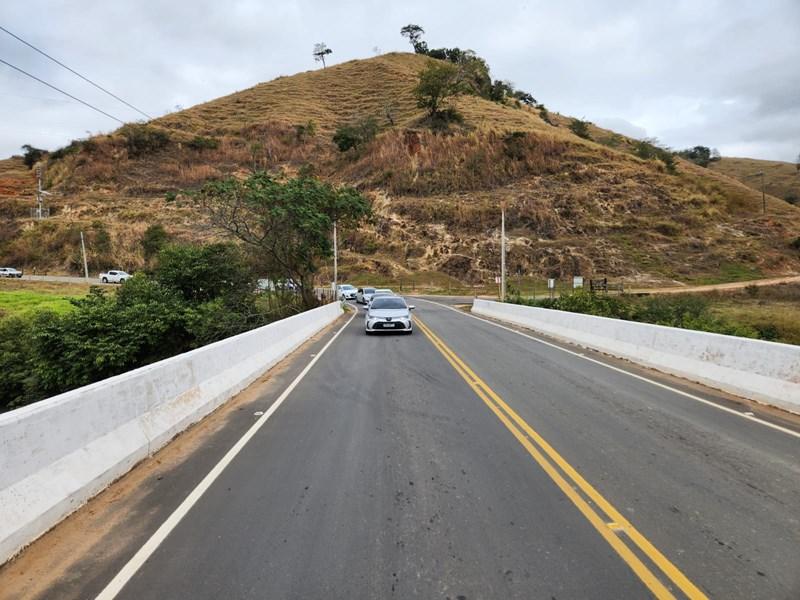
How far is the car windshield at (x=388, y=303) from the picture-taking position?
19.4 m

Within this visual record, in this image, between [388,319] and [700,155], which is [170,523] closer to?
[388,319]

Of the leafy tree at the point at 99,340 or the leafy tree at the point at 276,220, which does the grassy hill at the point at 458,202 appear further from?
the leafy tree at the point at 99,340

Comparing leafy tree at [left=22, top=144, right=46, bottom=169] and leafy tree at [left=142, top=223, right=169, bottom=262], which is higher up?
leafy tree at [left=22, top=144, right=46, bottom=169]

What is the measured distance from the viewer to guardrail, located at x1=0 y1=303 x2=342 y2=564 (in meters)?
3.57

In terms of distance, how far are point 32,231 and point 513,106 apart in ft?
288

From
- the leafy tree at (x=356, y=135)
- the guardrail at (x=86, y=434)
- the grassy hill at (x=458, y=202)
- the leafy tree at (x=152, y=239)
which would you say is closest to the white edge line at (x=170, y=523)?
the guardrail at (x=86, y=434)

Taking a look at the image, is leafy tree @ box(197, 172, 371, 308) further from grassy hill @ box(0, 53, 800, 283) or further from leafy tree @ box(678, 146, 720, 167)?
leafy tree @ box(678, 146, 720, 167)

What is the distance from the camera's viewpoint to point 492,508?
4086 millimetres

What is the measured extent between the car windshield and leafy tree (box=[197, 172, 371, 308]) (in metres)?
7.26

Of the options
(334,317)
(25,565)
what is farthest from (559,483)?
(334,317)

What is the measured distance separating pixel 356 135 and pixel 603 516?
85243mm

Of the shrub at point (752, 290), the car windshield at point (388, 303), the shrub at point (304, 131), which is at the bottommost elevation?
the shrub at point (752, 290)

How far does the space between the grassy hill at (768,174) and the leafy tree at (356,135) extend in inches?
2997

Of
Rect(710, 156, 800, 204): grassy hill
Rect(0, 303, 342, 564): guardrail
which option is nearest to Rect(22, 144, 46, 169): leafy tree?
Rect(0, 303, 342, 564): guardrail
